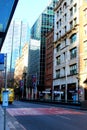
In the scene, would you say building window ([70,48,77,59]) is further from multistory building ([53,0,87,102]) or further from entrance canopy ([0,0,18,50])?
entrance canopy ([0,0,18,50])

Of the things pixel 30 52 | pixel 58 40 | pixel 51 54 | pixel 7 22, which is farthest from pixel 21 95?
pixel 7 22

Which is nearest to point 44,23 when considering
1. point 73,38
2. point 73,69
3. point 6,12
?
point 73,38

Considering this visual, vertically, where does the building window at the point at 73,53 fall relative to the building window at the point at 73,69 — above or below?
above

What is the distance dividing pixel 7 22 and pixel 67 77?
7560cm

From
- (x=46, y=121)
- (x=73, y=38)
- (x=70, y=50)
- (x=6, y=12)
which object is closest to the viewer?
(x=6, y=12)

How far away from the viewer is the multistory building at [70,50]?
7898cm

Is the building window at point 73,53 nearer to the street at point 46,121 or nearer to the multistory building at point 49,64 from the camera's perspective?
the multistory building at point 49,64

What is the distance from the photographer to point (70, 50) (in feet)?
289

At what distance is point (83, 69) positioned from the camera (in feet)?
257

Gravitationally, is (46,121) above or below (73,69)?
below

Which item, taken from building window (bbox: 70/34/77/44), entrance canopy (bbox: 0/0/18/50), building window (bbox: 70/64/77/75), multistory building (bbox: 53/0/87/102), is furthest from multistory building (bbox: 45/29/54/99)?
entrance canopy (bbox: 0/0/18/50)

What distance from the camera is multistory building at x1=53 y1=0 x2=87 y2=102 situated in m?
79.0

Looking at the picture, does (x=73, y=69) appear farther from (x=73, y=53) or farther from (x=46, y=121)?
(x=46, y=121)

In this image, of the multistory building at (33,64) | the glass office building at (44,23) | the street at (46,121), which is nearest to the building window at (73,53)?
the glass office building at (44,23)
